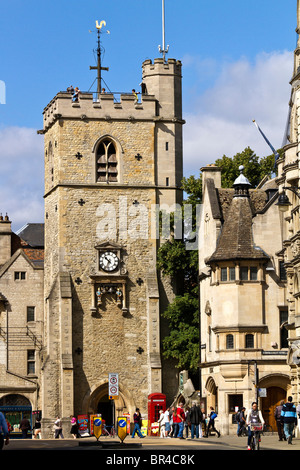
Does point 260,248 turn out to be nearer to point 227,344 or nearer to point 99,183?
point 227,344

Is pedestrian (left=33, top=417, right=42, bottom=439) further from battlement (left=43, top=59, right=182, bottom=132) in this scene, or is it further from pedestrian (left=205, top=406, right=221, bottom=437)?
battlement (left=43, top=59, right=182, bottom=132)

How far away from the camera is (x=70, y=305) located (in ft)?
220

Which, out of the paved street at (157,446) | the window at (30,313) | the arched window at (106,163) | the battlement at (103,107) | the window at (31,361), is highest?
the battlement at (103,107)

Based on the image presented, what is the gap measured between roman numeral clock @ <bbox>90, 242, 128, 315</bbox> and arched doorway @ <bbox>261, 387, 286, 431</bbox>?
14.7 metres

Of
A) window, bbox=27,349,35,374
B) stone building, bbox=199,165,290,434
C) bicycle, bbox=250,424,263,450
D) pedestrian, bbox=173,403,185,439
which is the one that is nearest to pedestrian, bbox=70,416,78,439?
stone building, bbox=199,165,290,434

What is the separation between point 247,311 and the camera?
5603cm

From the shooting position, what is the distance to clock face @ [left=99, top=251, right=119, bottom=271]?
68.6 metres

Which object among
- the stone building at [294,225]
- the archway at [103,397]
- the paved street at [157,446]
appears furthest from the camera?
the archway at [103,397]

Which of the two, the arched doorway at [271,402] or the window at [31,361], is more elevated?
the window at [31,361]

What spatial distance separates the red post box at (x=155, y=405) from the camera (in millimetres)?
63381

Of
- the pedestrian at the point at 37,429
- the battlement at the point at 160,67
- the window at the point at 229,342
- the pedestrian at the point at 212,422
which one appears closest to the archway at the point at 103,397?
the pedestrian at the point at 37,429

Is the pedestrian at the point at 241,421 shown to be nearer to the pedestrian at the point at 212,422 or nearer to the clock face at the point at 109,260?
the pedestrian at the point at 212,422

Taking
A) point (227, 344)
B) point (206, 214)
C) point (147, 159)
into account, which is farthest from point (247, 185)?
point (147, 159)

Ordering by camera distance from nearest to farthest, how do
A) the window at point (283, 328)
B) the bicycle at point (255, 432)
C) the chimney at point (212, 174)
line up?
the bicycle at point (255, 432), the window at point (283, 328), the chimney at point (212, 174)
